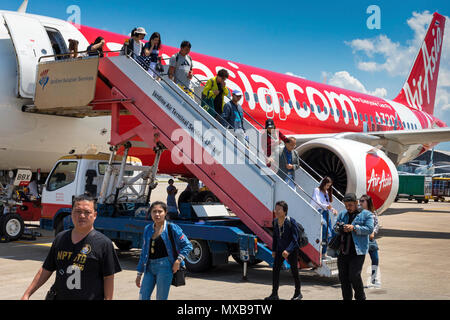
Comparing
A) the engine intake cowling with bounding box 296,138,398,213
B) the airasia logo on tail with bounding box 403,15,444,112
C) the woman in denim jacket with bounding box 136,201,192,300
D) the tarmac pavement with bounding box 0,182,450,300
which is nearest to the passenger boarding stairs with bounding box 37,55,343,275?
the tarmac pavement with bounding box 0,182,450,300

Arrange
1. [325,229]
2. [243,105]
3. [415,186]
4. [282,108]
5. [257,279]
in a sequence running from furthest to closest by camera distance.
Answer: [415,186], [282,108], [243,105], [257,279], [325,229]

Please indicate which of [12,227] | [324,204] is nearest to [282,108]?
[324,204]

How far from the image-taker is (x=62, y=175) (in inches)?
386

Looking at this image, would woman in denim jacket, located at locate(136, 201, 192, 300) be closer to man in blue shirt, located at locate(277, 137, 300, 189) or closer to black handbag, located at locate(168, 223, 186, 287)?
black handbag, located at locate(168, 223, 186, 287)

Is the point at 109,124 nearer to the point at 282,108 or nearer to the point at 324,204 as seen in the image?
the point at 324,204

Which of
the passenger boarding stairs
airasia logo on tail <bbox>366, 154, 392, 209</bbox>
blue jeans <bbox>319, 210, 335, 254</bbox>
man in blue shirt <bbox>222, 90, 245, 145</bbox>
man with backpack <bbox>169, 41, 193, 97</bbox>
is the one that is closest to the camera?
blue jeans <bbox>319, 210, 335, 254</bbox>

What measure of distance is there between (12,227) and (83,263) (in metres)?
7.73

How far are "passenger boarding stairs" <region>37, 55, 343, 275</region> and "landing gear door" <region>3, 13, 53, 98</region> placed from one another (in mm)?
1268

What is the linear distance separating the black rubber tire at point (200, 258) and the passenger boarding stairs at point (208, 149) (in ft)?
2.32

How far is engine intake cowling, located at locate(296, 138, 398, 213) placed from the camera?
31.6ft

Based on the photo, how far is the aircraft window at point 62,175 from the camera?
31.7ft

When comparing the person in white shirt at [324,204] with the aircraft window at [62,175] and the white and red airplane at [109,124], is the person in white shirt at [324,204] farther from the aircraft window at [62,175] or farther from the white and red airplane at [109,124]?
the aircraft window at [62,175]

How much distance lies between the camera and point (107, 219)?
862 cm

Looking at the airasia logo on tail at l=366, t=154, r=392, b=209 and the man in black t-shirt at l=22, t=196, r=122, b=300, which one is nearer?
the man in black t-shirt at l=22, t=196, r=122, b=300
